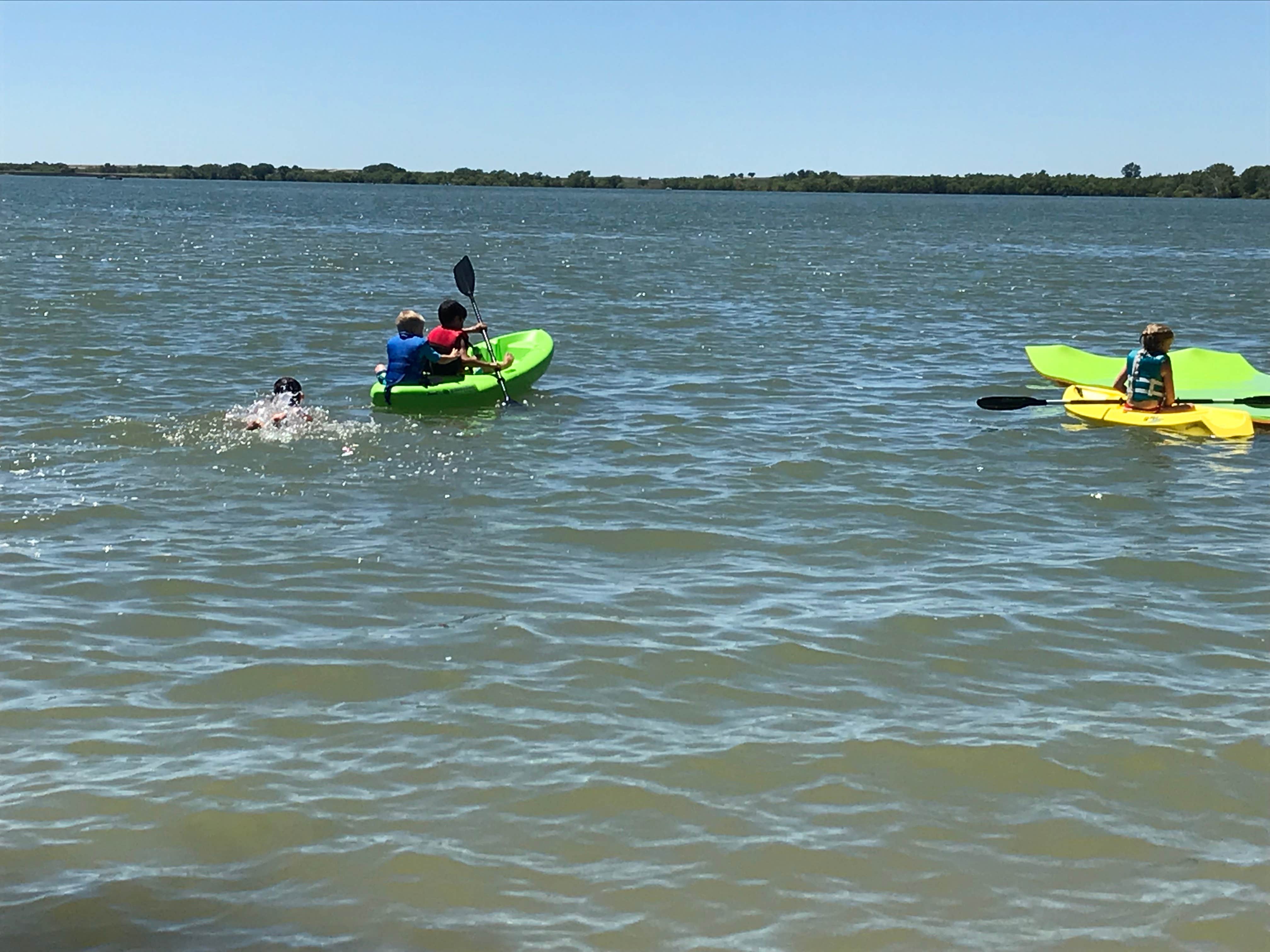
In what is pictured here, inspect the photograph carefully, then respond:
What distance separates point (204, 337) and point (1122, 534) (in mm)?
12357

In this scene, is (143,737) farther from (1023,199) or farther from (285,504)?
(1023,199)

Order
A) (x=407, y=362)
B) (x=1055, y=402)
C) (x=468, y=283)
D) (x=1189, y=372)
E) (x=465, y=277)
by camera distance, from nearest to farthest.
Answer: (x=407, y=362) < (x=1055, y=402) < (x=1189, y=372) < (x=465, y=277) < (x=468, y=283)

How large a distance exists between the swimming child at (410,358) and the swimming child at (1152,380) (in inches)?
239

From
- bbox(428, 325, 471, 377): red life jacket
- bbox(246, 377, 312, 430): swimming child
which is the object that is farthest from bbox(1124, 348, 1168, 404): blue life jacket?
bbox(246, 377, 312, 430): swimming child

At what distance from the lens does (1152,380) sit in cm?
1193

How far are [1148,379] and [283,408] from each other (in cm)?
741

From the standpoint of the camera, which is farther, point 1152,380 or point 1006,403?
point 1006,403

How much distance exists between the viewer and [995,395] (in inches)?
556

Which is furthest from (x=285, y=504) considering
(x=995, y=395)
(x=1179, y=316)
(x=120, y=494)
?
(x=1179, y=316)

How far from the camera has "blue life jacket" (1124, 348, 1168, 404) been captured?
39.1ft

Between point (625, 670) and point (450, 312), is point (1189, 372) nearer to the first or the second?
point (450, 312)

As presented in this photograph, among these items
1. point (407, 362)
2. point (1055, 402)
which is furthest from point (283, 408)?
point (1055, 402)

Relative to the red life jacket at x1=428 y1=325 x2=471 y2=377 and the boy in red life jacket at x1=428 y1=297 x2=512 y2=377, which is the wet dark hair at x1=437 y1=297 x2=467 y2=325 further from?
the red life jacket at x1=428 y1=325 x2=471 y2=377

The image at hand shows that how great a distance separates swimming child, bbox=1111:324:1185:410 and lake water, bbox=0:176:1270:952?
515 mm
